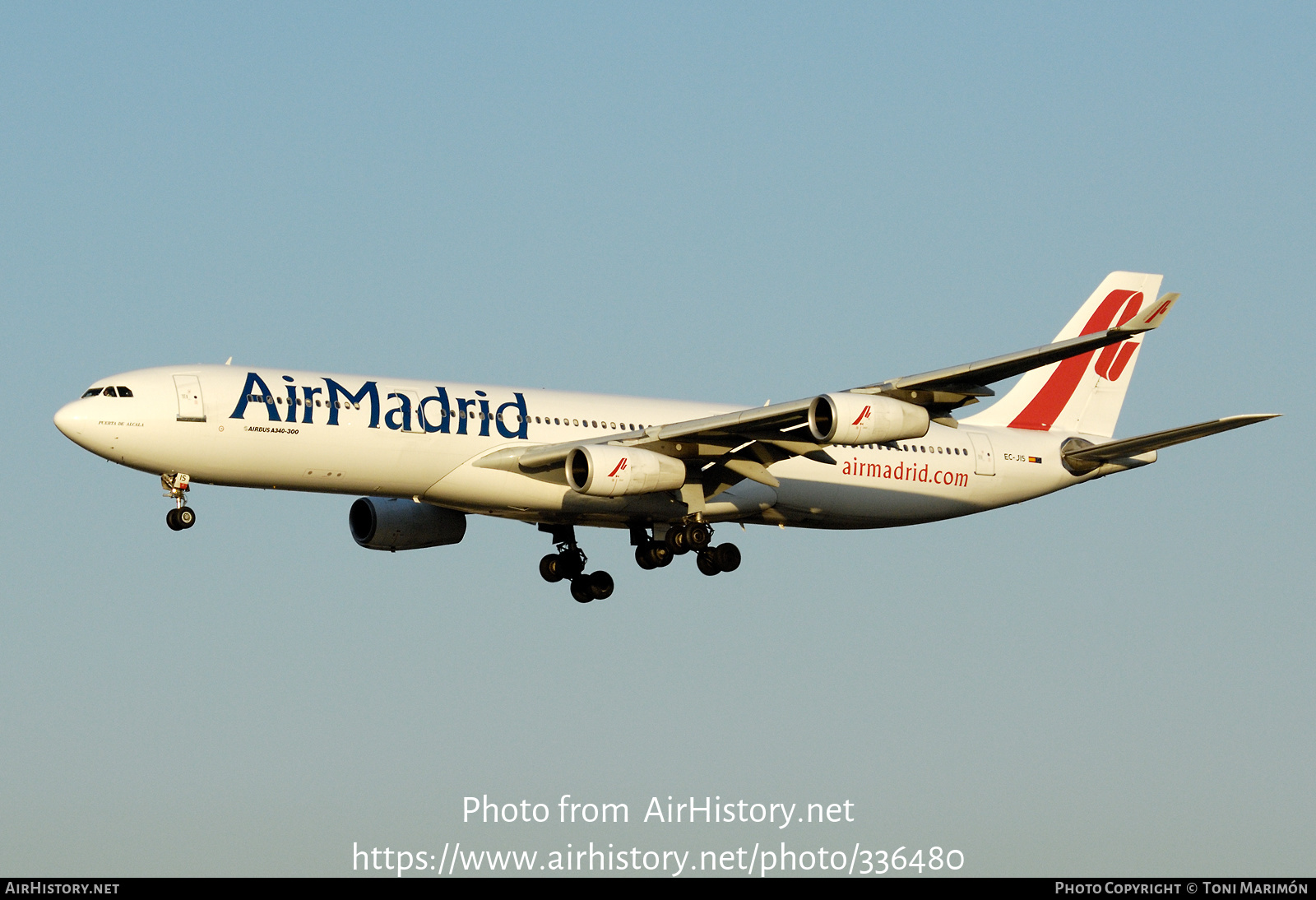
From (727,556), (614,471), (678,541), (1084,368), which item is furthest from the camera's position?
(1084,368)

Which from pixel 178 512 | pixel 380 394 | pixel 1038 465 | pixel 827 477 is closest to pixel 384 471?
pixel 380 394

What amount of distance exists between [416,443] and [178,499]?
19.7 feet

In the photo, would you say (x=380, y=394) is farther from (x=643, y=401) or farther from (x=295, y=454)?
(x=643, y=401)

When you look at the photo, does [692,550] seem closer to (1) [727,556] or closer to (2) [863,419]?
(1) [727,556]

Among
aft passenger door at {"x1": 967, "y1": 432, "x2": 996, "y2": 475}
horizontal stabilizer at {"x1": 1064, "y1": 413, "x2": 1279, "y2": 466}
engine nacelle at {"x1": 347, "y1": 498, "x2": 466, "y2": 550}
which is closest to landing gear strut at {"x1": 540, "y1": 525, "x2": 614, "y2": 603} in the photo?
engine nacelle at {"x1": 347, "y1": 498, "x2": 466, "y2": 550}

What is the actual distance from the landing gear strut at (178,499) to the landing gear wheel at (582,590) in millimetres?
12784

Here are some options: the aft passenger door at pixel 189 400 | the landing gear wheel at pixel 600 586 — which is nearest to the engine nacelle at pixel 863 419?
the landing gear wheel at pixel 600 586

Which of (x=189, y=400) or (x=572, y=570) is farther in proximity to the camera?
(x=572, y=570)

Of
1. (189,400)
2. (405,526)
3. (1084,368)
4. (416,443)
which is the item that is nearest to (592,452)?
(416,443)

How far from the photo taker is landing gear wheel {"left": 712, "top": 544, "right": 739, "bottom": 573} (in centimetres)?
5084

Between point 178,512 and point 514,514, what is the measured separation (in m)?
8.83

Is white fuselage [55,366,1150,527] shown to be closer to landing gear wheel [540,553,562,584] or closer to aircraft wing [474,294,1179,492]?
aircraft wing [474,294,1179,492]

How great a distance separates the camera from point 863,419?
43.7 meters

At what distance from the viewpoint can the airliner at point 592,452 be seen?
148ft
